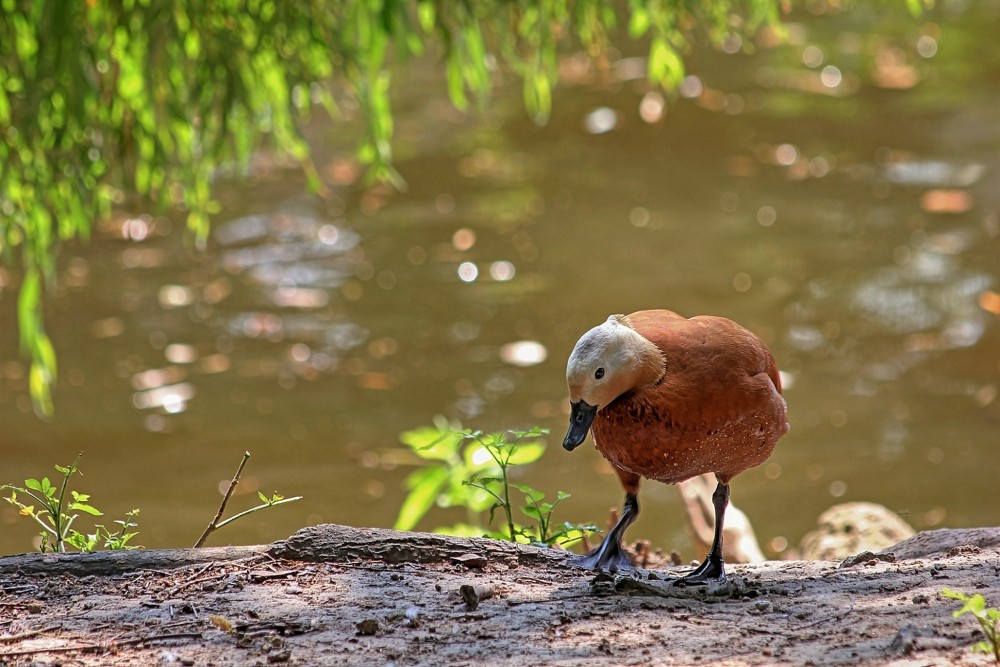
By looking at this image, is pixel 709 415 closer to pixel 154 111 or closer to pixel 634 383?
pixel 634 383

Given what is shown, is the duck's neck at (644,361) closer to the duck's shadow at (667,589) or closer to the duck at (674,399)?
the duck at (674,399)

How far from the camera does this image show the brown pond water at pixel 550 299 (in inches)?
252

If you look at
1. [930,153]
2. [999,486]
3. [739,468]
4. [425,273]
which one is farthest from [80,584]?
[930,153]

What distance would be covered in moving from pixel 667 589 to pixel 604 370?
1.81 ft

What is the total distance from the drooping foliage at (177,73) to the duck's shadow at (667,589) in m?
2.77

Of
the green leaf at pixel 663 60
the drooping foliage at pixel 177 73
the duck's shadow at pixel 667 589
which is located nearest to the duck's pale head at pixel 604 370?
the duck's shadow at pixel 667 589

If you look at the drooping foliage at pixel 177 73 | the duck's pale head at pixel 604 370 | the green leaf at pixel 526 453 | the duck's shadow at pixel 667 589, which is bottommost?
the duck's shadow at pixel 667 589

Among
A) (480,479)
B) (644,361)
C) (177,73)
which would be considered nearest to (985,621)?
(644,361)

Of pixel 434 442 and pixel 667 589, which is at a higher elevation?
pixel 434 442

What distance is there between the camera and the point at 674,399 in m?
2.73

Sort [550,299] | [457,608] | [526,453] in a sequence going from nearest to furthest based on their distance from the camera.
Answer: [457,608] → [526,453] → [550,299]

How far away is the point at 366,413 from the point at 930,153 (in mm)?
5883

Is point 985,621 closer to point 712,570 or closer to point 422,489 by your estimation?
point 712,570

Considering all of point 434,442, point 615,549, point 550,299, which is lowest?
point 615,549
